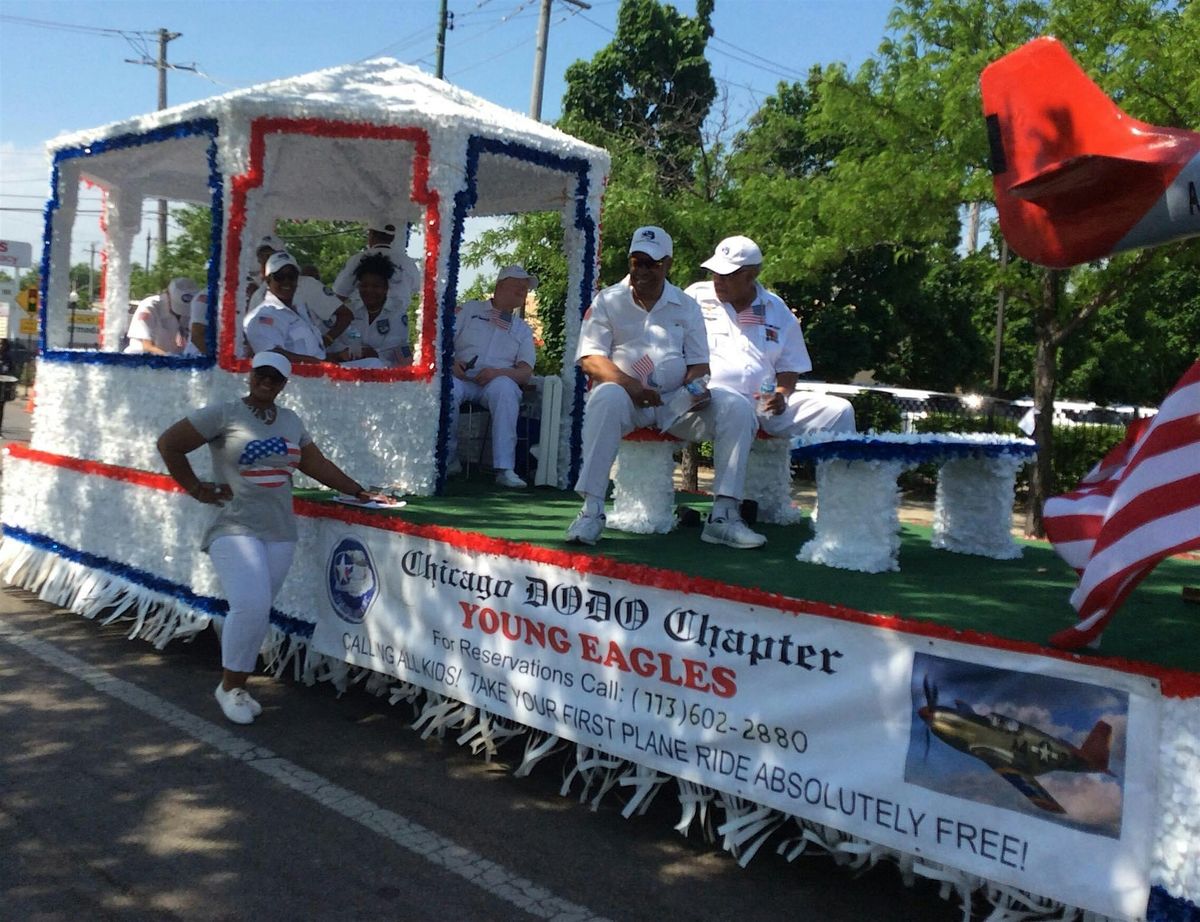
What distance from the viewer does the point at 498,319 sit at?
764 centimetres

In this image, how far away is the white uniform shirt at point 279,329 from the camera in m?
6.76

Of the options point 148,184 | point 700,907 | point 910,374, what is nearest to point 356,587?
point 700,907

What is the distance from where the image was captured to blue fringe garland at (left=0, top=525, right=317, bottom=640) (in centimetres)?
582

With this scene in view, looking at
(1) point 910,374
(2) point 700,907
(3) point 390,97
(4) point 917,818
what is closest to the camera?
(4) point 917,818

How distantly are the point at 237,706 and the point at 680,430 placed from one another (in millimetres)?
2513

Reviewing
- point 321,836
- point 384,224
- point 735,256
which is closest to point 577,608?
point 321,836

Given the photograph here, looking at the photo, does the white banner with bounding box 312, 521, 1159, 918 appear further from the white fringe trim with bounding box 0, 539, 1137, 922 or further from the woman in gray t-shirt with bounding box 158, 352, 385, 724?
the woman in gray t-shirt with bounding box 158, 352, 385, 724

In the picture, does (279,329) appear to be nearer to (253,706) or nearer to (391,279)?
(391,279)

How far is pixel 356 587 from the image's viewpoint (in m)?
5.52

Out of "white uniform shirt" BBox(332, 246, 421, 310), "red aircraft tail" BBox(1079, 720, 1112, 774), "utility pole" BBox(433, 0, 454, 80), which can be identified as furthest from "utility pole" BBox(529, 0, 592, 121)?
"red aircraft tail" BBox(1079, 720, 1112, 774)

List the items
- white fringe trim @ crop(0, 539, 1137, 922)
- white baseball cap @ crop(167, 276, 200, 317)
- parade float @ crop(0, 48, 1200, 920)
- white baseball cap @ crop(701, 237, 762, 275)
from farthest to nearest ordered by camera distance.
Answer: white baseball cap @ crop(167, 276, 200, 317) < white baseball cap @ crop(701, 237, 762, 275) < white fringe trim @ crop(0, 539, 1137, 922) < parade float @ crop(0, 48, 1200, 920)

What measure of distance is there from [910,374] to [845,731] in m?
27.5

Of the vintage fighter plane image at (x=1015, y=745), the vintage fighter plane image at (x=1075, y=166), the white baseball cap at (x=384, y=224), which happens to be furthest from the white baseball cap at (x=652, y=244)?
the white baseball cap at (x=384, y=224)

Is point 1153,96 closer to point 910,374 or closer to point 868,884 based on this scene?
point 868,884
